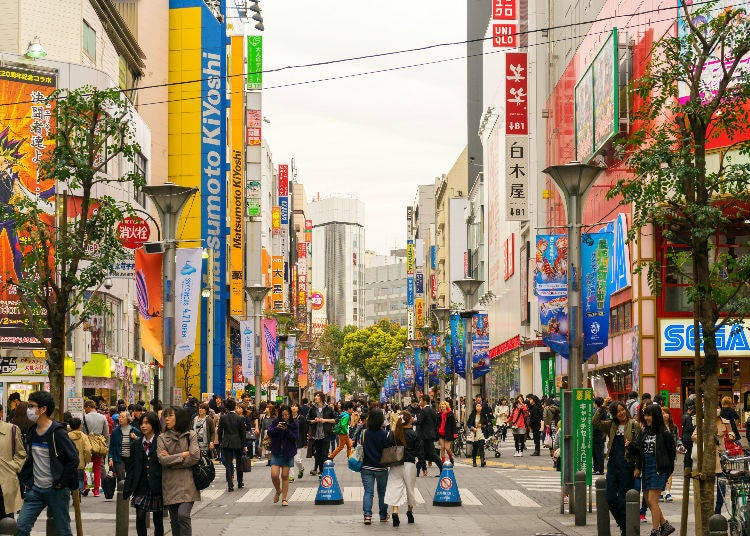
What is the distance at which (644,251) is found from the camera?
43.2 metres

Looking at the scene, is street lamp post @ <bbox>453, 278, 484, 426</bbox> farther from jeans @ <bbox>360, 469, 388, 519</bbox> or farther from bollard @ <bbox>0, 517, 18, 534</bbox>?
bollard @ <bbox>0, 517, 18, 534</bbox>

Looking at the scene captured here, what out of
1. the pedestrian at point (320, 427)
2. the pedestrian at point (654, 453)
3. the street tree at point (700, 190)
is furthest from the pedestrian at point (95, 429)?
the street tree at point (700, 190)

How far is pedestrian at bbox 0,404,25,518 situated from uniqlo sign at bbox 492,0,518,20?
63125 mm

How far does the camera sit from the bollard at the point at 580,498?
19922 mm

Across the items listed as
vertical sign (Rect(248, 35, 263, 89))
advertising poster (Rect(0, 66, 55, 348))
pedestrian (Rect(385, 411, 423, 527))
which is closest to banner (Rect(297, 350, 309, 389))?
vertical sign (Rect(248, 35, 263, 89))

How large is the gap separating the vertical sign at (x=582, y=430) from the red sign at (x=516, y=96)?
1802 inches

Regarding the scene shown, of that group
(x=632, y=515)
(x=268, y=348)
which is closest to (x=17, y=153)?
(x=268, y=348)

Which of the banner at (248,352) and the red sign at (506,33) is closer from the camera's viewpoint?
the banner at (248,352)

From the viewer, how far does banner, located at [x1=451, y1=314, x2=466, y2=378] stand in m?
50.3

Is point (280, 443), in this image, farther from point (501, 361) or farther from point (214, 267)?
point (501, 361)

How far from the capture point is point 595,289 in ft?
95.9

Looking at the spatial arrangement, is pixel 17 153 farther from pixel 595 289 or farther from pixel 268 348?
pixel 595 289

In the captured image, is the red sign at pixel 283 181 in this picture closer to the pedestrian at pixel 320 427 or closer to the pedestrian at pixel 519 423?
the pedestrian at pixel 519 423

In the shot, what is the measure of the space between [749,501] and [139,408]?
14.9 m
